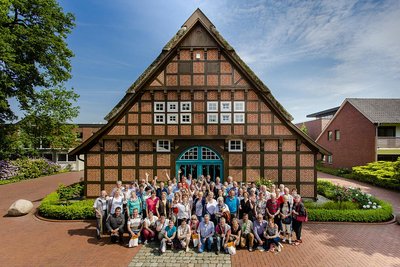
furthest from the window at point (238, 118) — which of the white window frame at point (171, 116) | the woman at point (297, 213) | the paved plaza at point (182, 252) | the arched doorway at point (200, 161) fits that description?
the paved plaza at point (182, 252)

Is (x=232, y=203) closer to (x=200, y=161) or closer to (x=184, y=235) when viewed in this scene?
(x=184, y=235)

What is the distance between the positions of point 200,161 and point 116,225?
656 cm

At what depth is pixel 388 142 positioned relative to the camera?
76.8 feet

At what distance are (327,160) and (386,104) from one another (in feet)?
33.4

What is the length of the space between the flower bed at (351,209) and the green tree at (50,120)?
25751 millimetres

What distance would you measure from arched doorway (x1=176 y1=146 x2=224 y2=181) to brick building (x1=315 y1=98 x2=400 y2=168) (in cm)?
2064

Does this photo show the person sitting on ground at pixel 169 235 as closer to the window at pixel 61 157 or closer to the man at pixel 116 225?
the man at pixel 116 225

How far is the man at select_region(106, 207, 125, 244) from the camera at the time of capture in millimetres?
7934

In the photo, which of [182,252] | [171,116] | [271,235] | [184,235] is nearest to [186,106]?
A: [171,116]

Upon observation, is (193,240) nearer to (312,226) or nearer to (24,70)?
(312,226)

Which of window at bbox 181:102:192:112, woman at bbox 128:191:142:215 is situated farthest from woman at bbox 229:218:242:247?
window at bbox 181:102:192:112

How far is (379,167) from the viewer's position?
811 inches

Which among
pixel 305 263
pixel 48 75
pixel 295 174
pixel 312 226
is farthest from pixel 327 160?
pixel 48 75

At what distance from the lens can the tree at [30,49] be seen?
1900 cm
